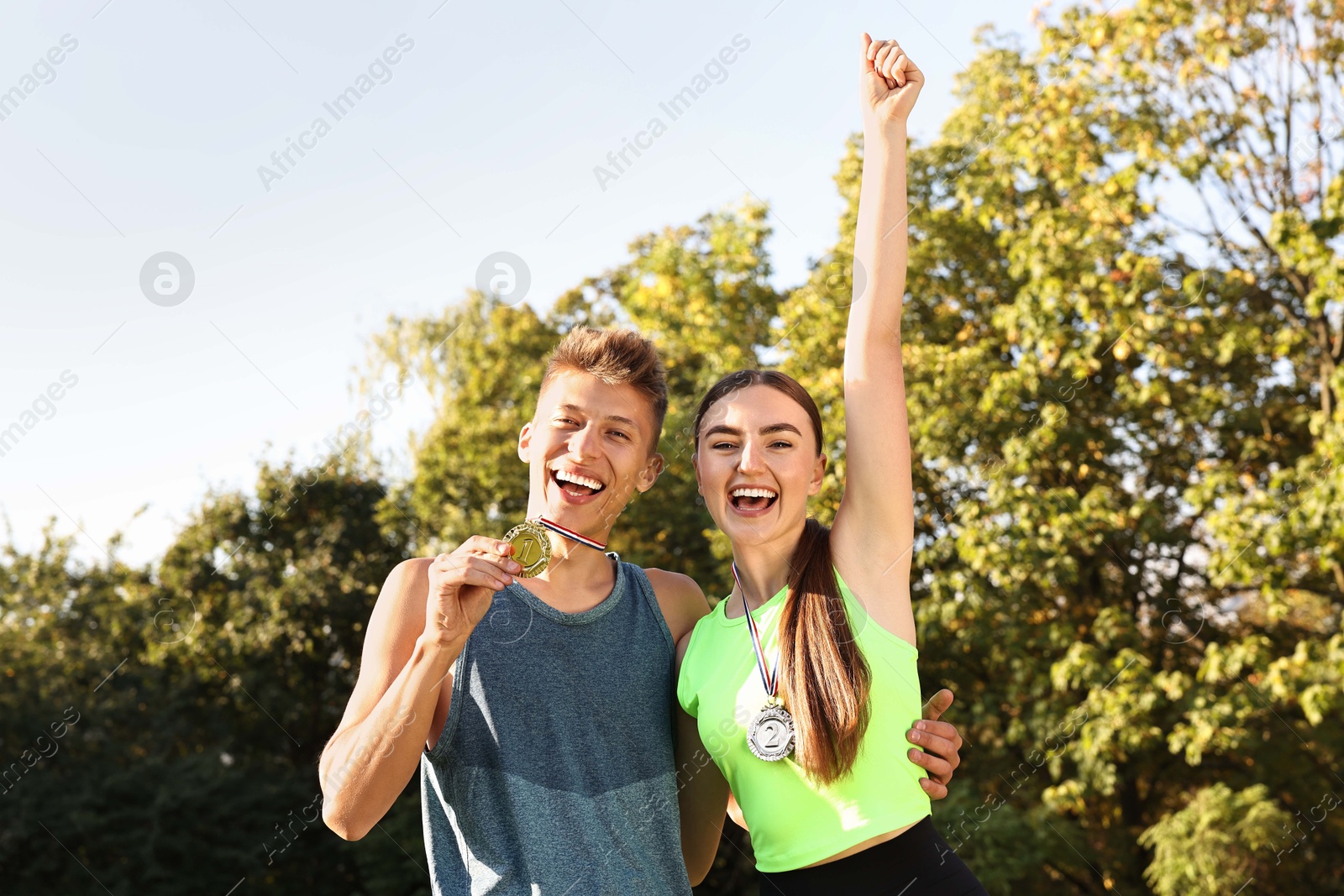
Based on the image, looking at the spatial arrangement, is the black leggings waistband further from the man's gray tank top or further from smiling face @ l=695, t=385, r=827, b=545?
smiling face @ l=695, t=385, r=827, b=545

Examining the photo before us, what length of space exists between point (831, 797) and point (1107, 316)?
768 cm

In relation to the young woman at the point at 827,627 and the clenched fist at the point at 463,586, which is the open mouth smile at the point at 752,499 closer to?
the young woman at the point at 827,627

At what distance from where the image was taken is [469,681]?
252 cm

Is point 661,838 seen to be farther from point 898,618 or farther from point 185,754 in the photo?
point 185,754

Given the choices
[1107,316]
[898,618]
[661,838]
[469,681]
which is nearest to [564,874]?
[661,838]

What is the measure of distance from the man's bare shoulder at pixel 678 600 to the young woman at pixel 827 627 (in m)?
0.06

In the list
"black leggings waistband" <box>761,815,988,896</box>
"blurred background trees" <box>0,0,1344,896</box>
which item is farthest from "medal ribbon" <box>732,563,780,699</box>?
"blurred background trees" <box>0,0,1344,896</box>

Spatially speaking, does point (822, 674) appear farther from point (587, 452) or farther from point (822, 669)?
point (587, 452)

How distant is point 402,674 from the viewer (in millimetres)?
2217

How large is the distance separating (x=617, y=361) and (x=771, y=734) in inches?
40.3

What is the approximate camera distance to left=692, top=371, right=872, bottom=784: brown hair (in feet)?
7.89

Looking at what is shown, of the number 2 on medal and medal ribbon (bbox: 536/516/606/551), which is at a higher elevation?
medal ribbon (bbox: 536/516/606/551)

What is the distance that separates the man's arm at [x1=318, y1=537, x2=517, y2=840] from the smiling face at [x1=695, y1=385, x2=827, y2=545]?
71 centimetres

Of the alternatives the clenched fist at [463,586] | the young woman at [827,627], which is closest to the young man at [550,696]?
the clenched fist at [463,586]
